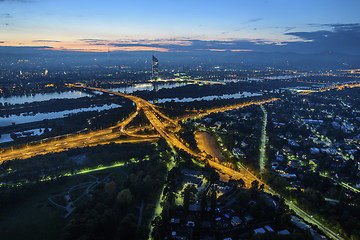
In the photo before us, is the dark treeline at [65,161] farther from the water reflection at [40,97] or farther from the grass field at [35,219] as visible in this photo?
the water reflection at [40,97]

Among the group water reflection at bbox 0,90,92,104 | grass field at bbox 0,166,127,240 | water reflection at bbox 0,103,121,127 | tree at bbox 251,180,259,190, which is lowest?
grass field at bbox 0,166,127,240

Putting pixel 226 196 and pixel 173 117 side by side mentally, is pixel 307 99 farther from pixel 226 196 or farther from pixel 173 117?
pixel 226 196

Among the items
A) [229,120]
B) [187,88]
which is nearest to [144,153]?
[229,120]

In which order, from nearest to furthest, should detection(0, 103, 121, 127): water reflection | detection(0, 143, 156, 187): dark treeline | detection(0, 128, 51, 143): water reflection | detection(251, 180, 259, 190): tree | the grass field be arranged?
the grass field < detection(251, 180, 259, 190): tree < detection(0, 143, 156, 187): dark treeline < detection(0, 128, 51, 143): water reflection < detection(0, 103, 121, 127): water reflection

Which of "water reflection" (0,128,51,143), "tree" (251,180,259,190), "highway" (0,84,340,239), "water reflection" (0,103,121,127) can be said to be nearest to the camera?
"tree" (251,180,259,190)

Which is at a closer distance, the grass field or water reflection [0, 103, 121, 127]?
the grass field

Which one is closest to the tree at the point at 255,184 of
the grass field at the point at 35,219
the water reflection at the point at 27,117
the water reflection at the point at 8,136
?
the grass field at the point at 35,219

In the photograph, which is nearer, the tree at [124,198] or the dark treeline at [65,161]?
the tree at [124,198]

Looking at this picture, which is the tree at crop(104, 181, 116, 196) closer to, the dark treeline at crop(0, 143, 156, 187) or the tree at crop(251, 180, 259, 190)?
the dark treeline at crop(0, 143, 156, 187)

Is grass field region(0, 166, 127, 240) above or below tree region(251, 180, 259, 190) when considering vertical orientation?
below

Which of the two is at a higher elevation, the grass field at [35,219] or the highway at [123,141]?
the highway at [123,141]

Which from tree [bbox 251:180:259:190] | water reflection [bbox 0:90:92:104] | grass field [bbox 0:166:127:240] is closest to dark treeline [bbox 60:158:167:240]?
grass field [bbox 0:166:127:240]
